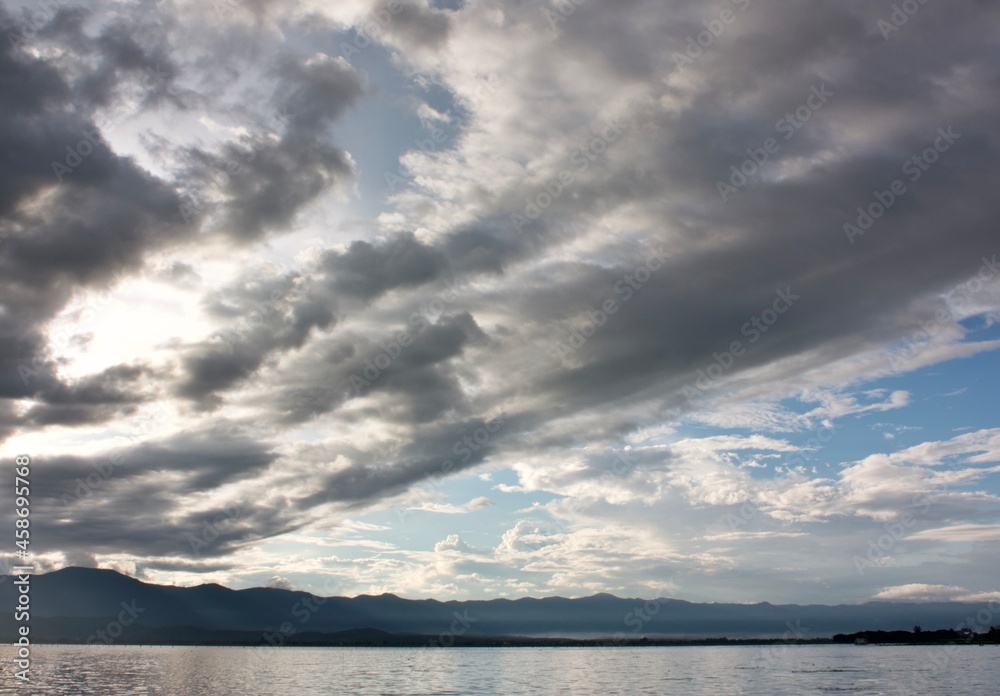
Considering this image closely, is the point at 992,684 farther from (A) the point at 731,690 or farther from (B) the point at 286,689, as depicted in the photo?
(B) the point at 286,689

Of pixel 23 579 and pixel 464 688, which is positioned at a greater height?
pixel 23 579

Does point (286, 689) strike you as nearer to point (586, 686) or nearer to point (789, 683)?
point (586, 686)

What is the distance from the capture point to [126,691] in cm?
13662

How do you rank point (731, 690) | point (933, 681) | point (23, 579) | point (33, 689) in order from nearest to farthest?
point (23, 579), point (33, 689), point (731, 690), point (933, 681)

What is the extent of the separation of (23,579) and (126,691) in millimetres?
80498

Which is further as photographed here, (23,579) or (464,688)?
(464,688)

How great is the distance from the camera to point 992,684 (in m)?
158

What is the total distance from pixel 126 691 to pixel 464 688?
67191 mm

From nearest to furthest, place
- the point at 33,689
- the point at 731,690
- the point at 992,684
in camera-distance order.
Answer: the point at 33,689
the point at 731,690
the point at 992,684

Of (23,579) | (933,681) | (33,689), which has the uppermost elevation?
(23,579)

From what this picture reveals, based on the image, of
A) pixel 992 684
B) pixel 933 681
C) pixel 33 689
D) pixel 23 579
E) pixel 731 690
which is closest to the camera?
pixel 23 579

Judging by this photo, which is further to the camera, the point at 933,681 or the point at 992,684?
the point at 933,681

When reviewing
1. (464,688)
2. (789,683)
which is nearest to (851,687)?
(789,683)

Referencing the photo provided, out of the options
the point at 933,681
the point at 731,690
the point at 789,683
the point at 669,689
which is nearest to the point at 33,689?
the point at 669,689
